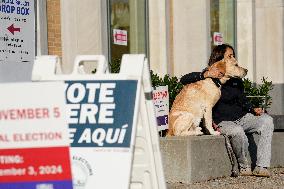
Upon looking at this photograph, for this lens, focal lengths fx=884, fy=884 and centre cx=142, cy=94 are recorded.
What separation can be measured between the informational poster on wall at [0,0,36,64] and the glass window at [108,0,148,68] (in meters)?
2.04

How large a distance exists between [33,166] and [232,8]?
1450 cm

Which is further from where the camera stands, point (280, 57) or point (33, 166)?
point (280, 57)

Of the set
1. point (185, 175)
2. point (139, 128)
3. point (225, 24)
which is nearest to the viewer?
point (139, 128)

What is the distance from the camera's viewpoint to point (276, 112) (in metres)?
20.3

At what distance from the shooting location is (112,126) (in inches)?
239

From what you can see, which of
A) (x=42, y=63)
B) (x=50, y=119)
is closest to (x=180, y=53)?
(x=42, y=63)

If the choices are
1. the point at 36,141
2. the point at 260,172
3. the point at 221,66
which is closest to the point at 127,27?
the point at 221,66

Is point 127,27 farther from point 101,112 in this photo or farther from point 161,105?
point 101,112

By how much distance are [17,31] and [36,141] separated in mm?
7132

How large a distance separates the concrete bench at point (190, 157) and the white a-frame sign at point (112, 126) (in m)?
3.73

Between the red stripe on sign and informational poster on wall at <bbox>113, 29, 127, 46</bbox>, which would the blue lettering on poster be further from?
informational poster on wall at <bbox>113, 29, 127, 46</bbox>

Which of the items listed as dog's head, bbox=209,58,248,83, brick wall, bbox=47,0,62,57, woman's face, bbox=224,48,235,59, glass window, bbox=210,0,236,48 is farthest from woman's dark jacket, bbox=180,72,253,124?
glass window, bbox=210,0,236,48

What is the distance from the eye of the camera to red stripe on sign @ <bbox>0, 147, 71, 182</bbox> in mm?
5379

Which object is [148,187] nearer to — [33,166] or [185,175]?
[33,166]
